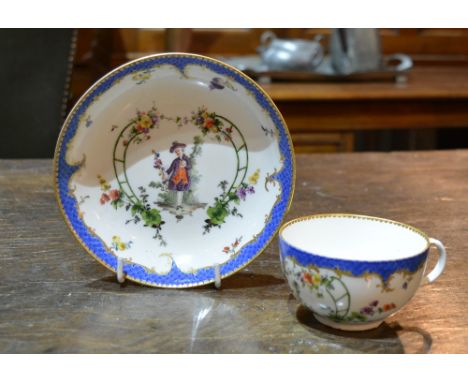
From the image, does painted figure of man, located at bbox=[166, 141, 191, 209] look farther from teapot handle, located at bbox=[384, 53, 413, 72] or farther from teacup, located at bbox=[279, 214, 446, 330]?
teapot handle, located at bbox=[384, 53, 413, 72]

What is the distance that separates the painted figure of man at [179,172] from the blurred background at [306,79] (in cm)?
119

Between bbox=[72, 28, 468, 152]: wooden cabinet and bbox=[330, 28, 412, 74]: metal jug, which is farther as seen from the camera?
bbox=[330, 28, 412, 74]: metal jug

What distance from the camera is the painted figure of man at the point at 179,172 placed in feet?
3.02

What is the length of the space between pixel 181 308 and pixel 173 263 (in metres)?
0.10

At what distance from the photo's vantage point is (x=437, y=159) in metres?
1.51

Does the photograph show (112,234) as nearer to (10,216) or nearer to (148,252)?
(148,252)

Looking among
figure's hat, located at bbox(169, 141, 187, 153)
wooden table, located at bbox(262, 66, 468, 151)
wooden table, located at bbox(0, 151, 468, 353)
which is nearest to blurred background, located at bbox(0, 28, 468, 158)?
wooden table, located at bbox(262, 66, 468, 151)

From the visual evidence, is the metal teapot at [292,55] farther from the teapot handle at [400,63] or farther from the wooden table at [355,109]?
the teapot handle at [400,63]

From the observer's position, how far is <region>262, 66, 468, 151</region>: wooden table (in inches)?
88.7

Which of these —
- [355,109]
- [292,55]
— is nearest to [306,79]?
[292,55]

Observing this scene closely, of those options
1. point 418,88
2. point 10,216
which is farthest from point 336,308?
point 418,88

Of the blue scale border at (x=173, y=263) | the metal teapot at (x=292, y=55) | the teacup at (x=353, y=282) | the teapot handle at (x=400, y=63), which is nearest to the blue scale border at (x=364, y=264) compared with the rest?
the teacup at (x=353, y=282)

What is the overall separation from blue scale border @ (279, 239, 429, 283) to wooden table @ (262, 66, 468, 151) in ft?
4.94

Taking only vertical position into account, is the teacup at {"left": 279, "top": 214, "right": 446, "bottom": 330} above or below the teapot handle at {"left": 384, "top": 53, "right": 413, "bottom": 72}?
above
